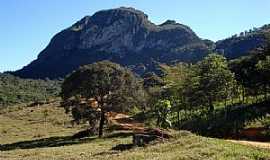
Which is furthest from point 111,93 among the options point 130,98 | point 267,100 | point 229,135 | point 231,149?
point 231,149

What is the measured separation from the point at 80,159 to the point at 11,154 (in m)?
11.8

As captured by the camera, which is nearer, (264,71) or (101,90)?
(101,90)

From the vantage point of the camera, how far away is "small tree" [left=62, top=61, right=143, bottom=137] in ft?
191

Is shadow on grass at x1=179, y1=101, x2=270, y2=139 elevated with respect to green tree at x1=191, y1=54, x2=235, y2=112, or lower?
lower

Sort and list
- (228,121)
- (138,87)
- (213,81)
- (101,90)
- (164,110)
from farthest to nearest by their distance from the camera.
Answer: (213,81), (138,87), (101,90), (228,121), (164,110)

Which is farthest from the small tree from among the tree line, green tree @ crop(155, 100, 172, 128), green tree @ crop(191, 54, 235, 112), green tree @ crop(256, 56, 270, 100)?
green tree @ crop(256, 56, 270, 100)

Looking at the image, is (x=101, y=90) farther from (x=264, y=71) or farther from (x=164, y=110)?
(x=264, y=71)

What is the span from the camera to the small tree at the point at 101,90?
191 ft

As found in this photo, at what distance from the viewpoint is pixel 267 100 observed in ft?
210

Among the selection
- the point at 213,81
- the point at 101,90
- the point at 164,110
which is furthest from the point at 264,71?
the point at 101,90

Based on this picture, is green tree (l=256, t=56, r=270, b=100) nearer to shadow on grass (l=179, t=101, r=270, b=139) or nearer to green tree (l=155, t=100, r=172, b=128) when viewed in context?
shadow on grass (l=179, t=101, r=270, b=139)

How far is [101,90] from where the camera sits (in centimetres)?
5847

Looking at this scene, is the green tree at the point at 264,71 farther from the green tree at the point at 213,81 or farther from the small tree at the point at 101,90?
the small tree at the point at 101,90

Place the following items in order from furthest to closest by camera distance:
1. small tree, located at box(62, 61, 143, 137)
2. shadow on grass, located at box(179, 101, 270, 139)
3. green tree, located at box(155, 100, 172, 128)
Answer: small tree, located at box(62, 61, 143, 137) < shadow on grass, located at box(179, 101, 270, 139) < green tree, located at box(155, 100, 172, 128)
